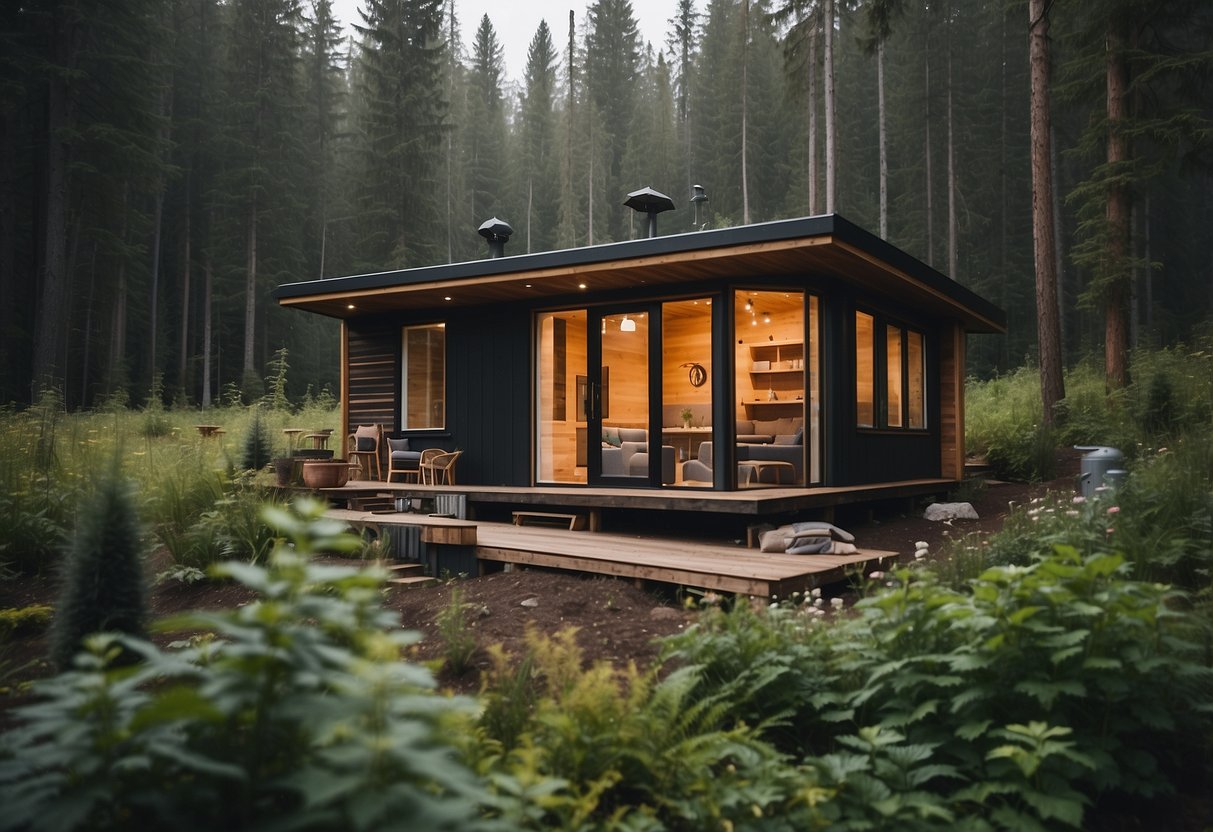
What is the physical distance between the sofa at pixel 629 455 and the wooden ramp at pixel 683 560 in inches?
60.7

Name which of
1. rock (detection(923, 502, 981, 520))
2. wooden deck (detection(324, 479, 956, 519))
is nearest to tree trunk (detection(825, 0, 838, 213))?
rock (detection(923, 502, 981, 520))

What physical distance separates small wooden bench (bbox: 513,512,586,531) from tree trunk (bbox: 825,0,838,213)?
8.39 m

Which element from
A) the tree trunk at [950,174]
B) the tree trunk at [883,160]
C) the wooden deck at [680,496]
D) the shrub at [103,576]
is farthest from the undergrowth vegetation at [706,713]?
the tree trunk at [950,174]

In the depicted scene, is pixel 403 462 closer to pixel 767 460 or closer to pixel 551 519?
pixel 551 519

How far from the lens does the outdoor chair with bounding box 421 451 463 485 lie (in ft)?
29.9

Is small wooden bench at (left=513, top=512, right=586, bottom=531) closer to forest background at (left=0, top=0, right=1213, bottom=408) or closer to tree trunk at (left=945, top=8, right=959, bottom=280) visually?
forest background at (left=0, top=0, right=1213, bottom=408)

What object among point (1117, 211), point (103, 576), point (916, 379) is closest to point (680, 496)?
point (103, 576)

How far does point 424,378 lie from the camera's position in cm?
985

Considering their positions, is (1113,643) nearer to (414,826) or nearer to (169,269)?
(414,826)

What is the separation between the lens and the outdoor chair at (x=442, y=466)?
912cm

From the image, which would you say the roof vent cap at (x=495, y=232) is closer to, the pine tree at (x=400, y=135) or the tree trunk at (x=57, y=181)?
the tree trunk at (x=57, y=181)

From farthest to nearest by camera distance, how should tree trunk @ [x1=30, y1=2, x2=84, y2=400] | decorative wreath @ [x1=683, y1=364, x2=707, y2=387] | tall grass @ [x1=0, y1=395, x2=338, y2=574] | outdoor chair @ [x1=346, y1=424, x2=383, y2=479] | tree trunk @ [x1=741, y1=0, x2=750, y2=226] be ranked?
1. tree trunk @ [x1=741, y1=0, x2=750, y2=226]
2. tree trunk @ [x1=30, y1=2, x2=84, y2=400]
3. decorative wreath @ [x1=683, y1=364, x2=707, y2=387]
4. outdoor chair @ [x1=346, y1=424, x2=383, y2=479]
5. tall grass @ [x1=0, y1=395, x2=338, y2=574]

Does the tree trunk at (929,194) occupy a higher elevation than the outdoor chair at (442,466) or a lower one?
higher

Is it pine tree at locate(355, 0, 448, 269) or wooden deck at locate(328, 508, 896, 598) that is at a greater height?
pine tree at locate(355, 0, 448, 269)
